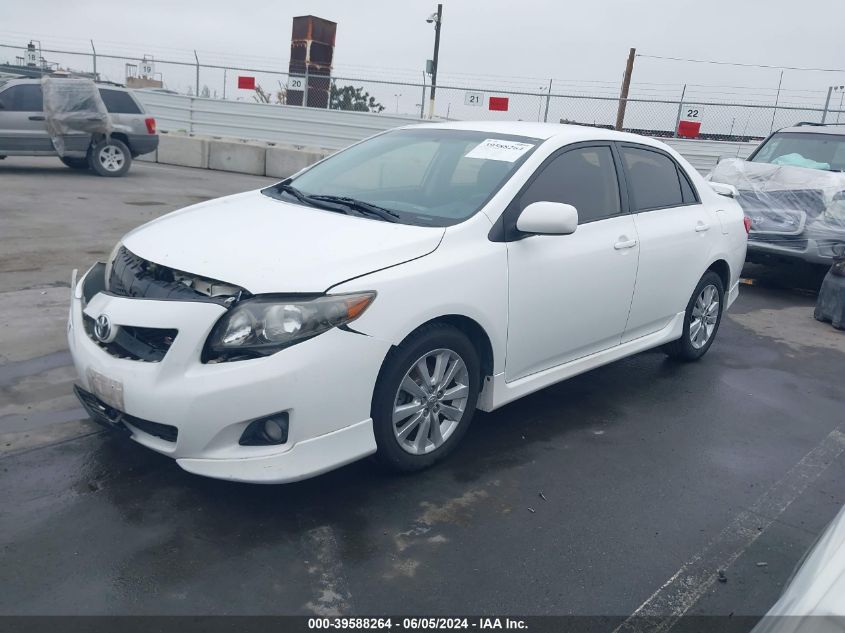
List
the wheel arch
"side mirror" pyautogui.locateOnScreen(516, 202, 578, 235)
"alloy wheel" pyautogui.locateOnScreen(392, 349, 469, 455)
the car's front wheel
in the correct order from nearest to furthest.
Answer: the car's front wheel
"alloy wheel" pyautogui.locateOnScreen(392, 349, 469, 455)
"side mirror" pyautogui.locateOnScreen(516, 202, 578, 235)
the wheel arch

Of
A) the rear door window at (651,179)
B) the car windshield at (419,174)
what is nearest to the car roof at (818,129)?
the rear door window at (651,179)

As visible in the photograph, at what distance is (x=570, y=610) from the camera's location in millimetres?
2910

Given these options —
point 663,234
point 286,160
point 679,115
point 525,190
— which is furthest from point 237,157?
point 525,190

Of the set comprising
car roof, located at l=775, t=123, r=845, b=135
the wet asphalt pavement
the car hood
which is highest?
car roof, located at l=775, t=123, r=845, b=135

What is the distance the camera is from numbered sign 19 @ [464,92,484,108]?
18.3 metres

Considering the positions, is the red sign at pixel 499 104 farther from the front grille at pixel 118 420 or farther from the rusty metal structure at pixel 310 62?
the front grille at pixel 118 420

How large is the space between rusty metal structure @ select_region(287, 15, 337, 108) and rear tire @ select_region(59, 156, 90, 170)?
6.14m

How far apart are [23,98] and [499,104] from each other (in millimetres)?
9760

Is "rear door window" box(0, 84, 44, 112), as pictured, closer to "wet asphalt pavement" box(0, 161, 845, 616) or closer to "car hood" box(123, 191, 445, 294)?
"wet asphalt pavement" box(0, 161, 845, 616)

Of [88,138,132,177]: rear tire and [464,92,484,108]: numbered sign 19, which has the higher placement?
[464,92,484,108]: numbered sign 19

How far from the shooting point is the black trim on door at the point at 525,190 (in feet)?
13.1

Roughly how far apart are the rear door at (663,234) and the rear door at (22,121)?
457 inches

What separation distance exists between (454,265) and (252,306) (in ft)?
3.26

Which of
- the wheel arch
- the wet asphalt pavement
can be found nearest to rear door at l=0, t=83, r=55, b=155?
the wet asphalt pavement
